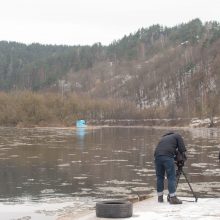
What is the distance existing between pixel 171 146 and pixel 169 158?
1.12ft

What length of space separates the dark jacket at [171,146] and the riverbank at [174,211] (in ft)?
4.57

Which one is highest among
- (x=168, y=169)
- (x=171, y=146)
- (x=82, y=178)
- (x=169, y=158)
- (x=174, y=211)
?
(x=171, y=146)

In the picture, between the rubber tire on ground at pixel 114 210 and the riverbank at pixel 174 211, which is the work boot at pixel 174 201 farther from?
the rubber tire on ground at pixel 114 210

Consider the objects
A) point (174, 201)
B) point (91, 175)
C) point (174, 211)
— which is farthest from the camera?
point (91, 175)

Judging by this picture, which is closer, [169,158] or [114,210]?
[114,210]

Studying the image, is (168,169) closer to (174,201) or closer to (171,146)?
(171,146)

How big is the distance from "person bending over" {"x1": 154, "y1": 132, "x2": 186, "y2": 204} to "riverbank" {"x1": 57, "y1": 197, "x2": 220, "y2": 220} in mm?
372

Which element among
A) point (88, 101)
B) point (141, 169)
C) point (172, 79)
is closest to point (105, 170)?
point (141, 169)

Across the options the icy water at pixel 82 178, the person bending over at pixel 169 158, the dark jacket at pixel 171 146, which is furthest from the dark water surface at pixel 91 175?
the dark jacket at pixel 171 146

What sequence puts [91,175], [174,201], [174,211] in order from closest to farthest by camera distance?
[174,211] < [174,201] < [91,175]

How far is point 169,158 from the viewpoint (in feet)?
48.1

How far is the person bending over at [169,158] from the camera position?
47.8ft

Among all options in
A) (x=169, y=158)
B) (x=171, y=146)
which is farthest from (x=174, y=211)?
(x=171, y=146)

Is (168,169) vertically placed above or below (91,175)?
above
